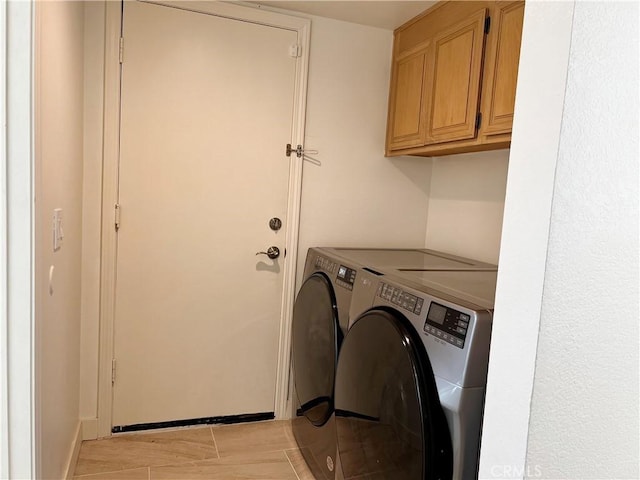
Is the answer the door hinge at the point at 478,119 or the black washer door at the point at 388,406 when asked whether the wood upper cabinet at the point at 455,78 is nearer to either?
the door hinge at the point at 478,119

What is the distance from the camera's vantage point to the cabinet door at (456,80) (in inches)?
74.8

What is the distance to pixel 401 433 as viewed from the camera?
1342mm

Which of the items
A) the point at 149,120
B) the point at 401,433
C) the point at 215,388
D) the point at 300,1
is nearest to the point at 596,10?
the point at 401,433

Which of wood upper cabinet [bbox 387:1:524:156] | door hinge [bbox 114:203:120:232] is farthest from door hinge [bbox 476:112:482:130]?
door hinge [bbox 114:203:120:232]

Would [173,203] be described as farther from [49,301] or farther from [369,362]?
[369,362]

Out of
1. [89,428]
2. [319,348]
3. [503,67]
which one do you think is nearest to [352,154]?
[503,67]

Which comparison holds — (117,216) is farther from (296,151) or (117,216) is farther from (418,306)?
(418,306)

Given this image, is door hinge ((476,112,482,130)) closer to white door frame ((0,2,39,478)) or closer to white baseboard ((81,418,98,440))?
white door frame ((0,2,39,478))

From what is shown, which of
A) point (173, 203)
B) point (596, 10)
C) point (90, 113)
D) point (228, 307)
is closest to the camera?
point (596, 10)

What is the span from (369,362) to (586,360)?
0.88m

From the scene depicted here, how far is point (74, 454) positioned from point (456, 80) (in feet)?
7.48

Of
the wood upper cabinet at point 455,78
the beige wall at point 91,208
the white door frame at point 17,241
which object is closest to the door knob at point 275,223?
the wood upper cabinet at point 455,78

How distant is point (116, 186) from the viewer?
7.23ft

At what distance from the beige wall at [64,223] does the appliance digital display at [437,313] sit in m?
1.00
